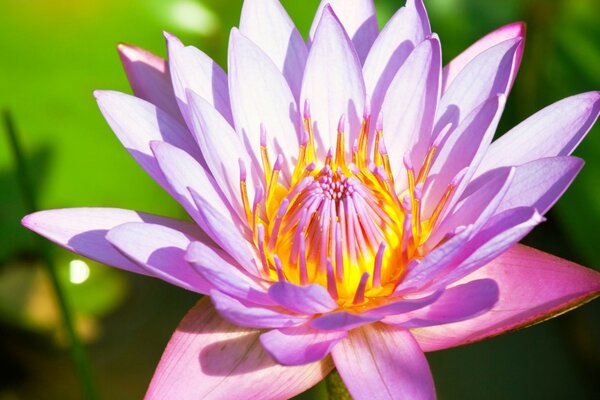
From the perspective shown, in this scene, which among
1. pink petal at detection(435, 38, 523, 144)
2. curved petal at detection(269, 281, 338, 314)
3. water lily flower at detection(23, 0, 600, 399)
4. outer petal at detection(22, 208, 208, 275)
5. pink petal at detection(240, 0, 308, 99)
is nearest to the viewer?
curved petal at detection(269, 281, 338, 314)

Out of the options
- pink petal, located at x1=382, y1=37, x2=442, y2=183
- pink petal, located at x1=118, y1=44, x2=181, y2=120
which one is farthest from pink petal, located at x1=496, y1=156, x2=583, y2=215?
pink petal, located at x1=118, y1=44, x2=181, y2=120

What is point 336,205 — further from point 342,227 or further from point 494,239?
point 494,239

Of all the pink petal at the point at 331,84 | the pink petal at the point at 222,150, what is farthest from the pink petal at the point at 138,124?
the pink petal at the point at 331,84

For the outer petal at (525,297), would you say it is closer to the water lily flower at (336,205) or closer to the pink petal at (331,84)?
the water lily flower at (336,205)

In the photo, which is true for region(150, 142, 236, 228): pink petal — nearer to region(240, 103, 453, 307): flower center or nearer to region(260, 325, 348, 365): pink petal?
region(240, 103, 453, 307): flower center

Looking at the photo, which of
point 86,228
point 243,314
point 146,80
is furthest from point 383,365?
point 146,80

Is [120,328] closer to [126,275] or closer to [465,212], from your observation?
[126,275]
